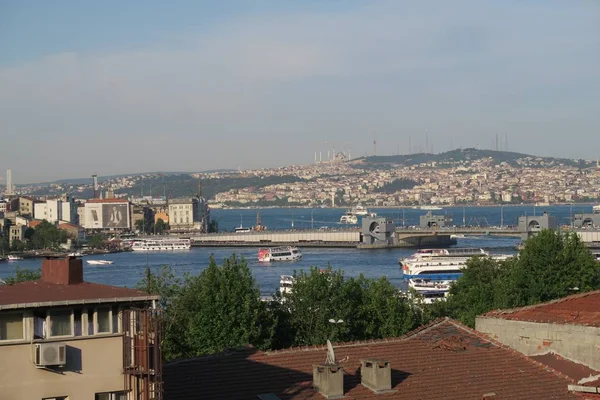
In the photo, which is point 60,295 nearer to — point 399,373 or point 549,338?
point 399,373

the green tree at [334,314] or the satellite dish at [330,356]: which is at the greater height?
the satellite dish at [330,356]

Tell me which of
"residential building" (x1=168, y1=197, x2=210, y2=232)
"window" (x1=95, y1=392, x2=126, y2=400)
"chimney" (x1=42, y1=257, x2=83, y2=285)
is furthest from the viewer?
"residential building" (x1=168, y1=197, x2=210, y2=232)

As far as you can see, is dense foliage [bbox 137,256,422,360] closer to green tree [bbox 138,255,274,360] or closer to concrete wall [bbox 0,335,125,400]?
green tree [bbox 138,255,274,360]

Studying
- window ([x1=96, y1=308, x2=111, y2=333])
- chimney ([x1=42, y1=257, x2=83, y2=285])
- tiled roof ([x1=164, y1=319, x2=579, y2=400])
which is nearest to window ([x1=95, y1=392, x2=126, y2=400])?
window ([x1=96, y1=308, x2=111, y2=333])

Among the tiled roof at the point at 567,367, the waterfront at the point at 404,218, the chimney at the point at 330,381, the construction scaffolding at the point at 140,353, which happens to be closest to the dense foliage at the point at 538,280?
the tiled roof at the point at 567,367

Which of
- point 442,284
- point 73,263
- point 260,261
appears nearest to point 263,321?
point 73,263

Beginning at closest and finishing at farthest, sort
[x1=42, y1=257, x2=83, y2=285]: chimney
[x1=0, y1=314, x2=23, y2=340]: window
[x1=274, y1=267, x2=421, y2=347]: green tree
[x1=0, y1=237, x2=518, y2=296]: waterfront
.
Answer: [x1=0, y1=314, x2=23, y2=340]: window, [x1=42, y1=257, x2=83, y2=285]: chimney, [x1=274, y1=267, x2=421, y2=347]: green tree, [x1=0, y1=237, x2=518, y2=296]: waterfront

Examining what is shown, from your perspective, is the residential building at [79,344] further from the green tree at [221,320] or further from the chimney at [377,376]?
the green tree at [221,320]
